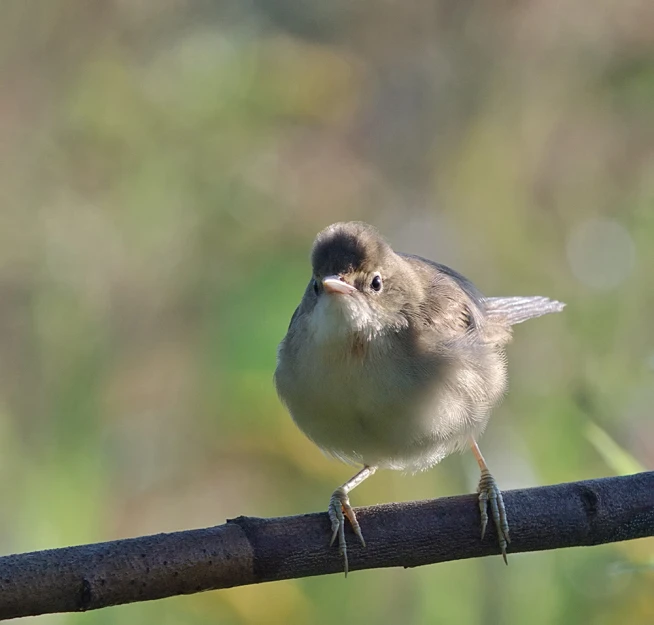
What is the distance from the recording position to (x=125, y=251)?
4.09 metres

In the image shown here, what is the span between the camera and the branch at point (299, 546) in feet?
6.16

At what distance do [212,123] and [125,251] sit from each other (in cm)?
76

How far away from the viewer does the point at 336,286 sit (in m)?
2.43

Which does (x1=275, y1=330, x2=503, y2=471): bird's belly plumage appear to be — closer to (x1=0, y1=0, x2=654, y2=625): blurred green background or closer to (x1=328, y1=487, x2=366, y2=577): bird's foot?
(x1=328, y1=487, x2=366, y2=577): bird's foot

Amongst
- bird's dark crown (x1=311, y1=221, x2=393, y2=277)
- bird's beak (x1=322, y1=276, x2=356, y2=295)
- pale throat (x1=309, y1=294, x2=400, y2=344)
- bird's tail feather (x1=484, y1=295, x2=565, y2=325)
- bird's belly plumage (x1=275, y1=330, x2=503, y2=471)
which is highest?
bird's tail feather (x1=484, y1=295, x2=565, y2=325)

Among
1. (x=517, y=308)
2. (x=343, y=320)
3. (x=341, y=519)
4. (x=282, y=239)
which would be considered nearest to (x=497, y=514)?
(x=341, y=519)

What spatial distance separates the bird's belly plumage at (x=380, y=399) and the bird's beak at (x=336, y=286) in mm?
137

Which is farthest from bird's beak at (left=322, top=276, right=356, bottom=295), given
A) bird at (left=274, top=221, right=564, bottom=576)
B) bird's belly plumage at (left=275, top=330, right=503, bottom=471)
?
bird's belly plumage at (left=275, top=330, right=503, bottom=471)

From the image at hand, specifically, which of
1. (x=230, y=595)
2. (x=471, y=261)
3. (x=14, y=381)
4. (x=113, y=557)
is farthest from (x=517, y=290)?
(x=113, y=557)

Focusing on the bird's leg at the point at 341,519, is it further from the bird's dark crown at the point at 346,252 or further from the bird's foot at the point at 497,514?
the bird's dark crown at the point at 346,252

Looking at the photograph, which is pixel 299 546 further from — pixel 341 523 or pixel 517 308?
pixel 517 308

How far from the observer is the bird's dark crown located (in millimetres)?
2582

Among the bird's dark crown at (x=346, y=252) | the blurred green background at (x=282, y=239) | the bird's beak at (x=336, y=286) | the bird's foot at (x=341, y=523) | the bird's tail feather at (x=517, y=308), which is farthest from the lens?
the bird's tail feather at (x=517, y=308)

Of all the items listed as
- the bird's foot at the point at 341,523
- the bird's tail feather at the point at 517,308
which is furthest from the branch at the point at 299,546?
the bird's tail feather at the point at 517,308
